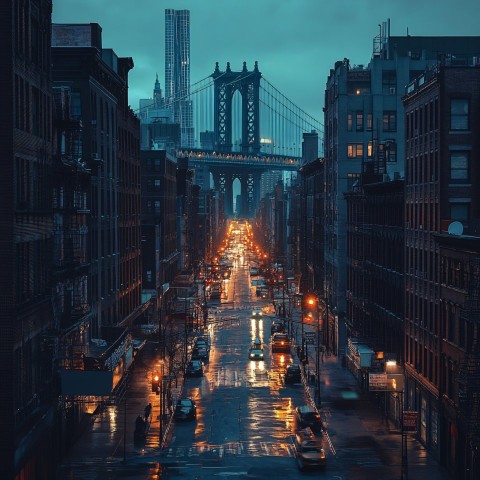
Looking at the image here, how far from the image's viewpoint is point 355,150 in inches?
3814

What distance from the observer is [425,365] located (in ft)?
181

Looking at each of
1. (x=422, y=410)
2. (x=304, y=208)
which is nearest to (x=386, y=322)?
(x=422, y=410)

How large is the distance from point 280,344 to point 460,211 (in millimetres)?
47879

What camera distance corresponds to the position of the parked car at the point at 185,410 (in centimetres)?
6219

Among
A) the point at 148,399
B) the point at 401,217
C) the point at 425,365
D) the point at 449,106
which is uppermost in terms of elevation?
the point at 449,106

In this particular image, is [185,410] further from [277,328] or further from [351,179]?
[277,328]

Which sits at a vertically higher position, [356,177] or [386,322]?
[356,177]

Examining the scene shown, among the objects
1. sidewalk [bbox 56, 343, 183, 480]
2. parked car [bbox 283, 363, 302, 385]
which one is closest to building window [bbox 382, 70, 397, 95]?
parked car [bbox 283, 363, 302, 385]

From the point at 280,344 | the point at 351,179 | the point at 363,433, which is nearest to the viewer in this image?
the point at 363,433

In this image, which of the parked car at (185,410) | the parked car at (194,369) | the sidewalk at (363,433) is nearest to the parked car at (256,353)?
the parked car at (194,369)

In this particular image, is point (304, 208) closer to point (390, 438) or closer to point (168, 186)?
point (168, 186)

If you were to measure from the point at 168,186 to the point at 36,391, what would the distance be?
10729cm

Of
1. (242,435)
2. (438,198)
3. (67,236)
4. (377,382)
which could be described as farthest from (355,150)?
(67,236)

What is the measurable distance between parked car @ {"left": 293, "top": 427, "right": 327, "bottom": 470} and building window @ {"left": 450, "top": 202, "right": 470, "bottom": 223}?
1327 cm
